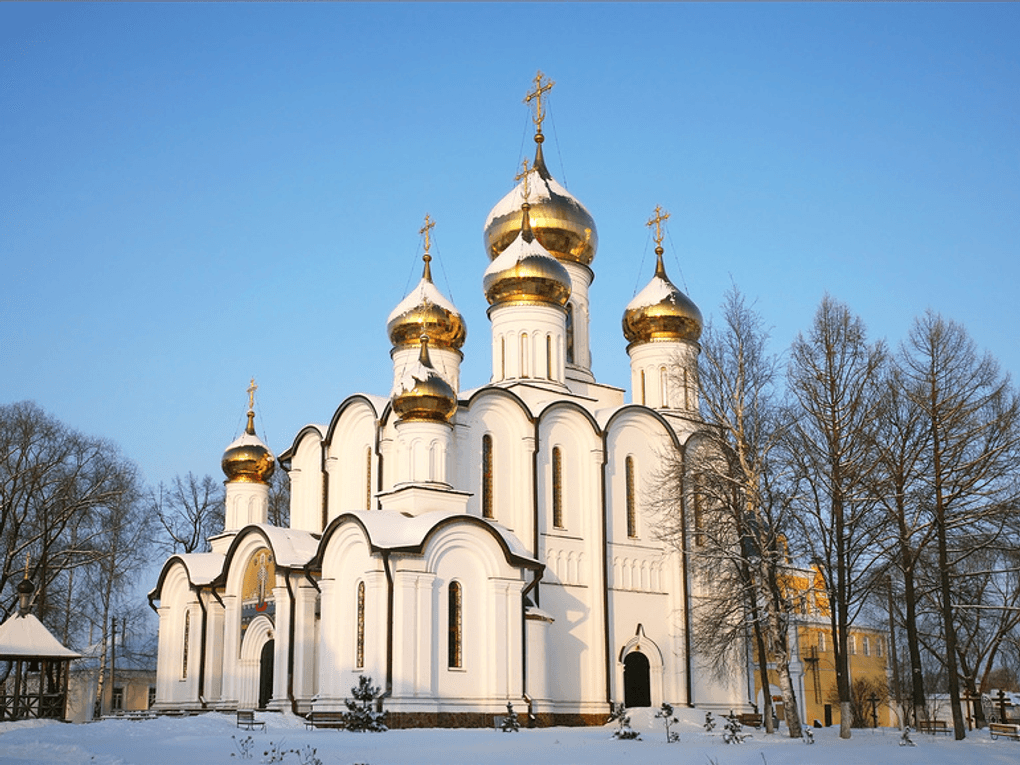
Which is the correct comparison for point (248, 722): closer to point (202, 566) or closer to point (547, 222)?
point (202, 566)

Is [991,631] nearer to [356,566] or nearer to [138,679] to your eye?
[356,566]

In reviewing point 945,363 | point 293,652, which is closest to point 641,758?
point 945,363

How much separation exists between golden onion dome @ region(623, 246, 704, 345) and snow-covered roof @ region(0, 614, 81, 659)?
46.8 ft

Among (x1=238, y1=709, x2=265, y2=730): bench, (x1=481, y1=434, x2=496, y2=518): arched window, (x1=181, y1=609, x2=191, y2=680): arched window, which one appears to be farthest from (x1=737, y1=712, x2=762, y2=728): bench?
(x1=181, y1=609, x2=191, y2=680): arched window

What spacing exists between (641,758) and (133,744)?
230 inches

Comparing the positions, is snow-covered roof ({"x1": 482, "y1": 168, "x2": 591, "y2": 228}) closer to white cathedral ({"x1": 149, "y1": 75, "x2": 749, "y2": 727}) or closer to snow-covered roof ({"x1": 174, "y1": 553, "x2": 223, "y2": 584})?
white cathedral ({"x1": 149, "y1": 75, "x2": 749, "y2": 727})

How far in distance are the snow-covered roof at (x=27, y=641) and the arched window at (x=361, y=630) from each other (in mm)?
4658

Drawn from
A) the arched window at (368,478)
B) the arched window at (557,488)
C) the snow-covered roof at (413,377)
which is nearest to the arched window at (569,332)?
the arched window at (557,488)

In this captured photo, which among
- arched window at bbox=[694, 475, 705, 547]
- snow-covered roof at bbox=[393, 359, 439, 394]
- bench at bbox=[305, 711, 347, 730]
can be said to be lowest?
bench at bbox=[305, 711, 347, 730]

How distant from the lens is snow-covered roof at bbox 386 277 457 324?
81.7ft

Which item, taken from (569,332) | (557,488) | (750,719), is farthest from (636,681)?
(569,332)

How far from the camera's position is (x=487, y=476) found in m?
21.3

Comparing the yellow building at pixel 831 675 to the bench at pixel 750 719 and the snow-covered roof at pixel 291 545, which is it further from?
the snow-covered roof at pixel 291 545

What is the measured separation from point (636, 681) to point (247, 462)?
10.1 m
